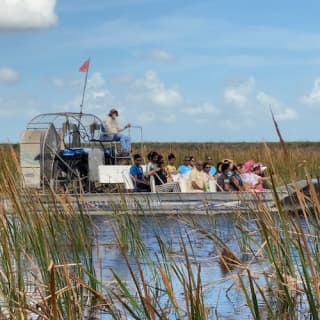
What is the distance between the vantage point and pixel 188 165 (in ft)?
48.9

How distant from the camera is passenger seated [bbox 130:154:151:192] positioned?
14.3 m

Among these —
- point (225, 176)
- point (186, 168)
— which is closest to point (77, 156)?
point (186, 168)

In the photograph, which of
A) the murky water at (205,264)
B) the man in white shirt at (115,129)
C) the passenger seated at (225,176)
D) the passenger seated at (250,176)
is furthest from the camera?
the man in white shirt at (115,129)

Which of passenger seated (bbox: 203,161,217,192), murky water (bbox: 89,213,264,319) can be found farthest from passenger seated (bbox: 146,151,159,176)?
murky water (bbox: 89,213,264,319)

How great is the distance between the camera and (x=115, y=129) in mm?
16562

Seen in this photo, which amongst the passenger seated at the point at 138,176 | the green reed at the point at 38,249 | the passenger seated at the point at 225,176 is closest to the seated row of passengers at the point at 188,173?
the passenger seated at the point at 138,176

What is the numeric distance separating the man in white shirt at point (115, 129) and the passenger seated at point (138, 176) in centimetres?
192

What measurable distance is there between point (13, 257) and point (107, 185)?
33.3ft

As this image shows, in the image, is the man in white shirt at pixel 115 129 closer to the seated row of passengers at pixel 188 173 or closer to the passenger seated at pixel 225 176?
the seated row of passengers at pixel 188 173

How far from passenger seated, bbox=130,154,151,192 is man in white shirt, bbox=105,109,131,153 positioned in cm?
192

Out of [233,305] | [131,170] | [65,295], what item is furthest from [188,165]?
[65,295]

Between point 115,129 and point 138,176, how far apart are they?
227 cm

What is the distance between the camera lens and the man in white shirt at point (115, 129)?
53.7ft

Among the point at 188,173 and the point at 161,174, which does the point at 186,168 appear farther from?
the point at 161,174
